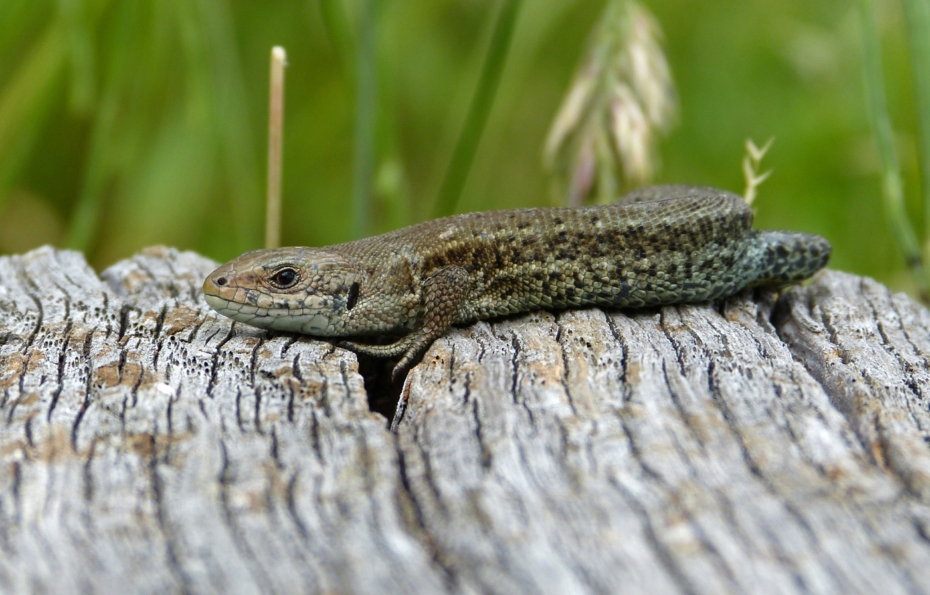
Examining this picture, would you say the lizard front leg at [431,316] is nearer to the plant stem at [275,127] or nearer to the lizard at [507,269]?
the lizard at [507,269]

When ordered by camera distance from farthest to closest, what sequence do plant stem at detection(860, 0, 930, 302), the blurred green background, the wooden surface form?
1. the blurred green background
2. plant stem at detection(860, 0, 930, 302)
3. the wooden surface

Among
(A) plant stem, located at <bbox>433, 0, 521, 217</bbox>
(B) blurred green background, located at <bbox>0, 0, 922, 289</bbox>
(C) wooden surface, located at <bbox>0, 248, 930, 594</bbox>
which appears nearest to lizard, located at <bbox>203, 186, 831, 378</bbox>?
(C) wooden surface, located at <bbox>0, 248, 930, 594</bbox>

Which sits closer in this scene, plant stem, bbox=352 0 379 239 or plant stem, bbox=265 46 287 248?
plant stem, bbox=265 46 287 248

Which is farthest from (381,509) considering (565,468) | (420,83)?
(420,83)

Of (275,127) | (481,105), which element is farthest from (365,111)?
Answer: (481,105)

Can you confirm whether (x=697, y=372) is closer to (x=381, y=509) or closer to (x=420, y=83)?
(x=381, y=509)

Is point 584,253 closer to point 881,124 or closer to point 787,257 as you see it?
point 787,257

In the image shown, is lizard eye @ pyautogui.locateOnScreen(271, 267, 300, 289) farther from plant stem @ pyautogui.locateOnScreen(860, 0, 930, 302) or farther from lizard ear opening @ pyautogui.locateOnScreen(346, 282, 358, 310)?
plant stem @ pyautogui.locateOnScreen(860, 0, 930, 302)

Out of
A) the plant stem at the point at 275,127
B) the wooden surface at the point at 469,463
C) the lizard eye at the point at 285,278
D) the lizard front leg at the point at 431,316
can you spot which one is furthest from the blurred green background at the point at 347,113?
the wooden surface at the point at 469,463
